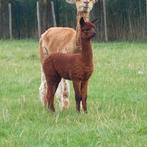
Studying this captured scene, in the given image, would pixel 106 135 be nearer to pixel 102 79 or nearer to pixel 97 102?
pixel 97 102

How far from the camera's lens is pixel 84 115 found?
8469 millimetres

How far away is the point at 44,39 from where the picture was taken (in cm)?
1072

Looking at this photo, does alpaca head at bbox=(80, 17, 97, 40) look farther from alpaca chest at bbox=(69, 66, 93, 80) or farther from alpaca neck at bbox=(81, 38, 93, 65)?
alpaca chest at bbox=(69, 66, 93, 80)

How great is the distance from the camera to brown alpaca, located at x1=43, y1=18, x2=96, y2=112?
8.62m

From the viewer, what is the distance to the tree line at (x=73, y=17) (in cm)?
3028

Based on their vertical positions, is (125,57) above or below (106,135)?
below

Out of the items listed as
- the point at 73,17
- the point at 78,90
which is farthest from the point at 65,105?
the point at 73,17

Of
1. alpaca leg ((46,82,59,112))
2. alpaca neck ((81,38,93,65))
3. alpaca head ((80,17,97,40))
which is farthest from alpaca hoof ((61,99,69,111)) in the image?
alpaca head ((80,17,97,40))

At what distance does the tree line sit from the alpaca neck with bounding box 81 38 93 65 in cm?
2091

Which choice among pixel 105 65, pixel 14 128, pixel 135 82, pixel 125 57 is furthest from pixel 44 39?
pixel 125 57

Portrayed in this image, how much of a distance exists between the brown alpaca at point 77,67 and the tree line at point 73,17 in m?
20.7

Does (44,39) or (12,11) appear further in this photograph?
(12,11)

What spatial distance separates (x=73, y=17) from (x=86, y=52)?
2491 centimetres

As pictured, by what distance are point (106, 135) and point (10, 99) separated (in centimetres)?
370
